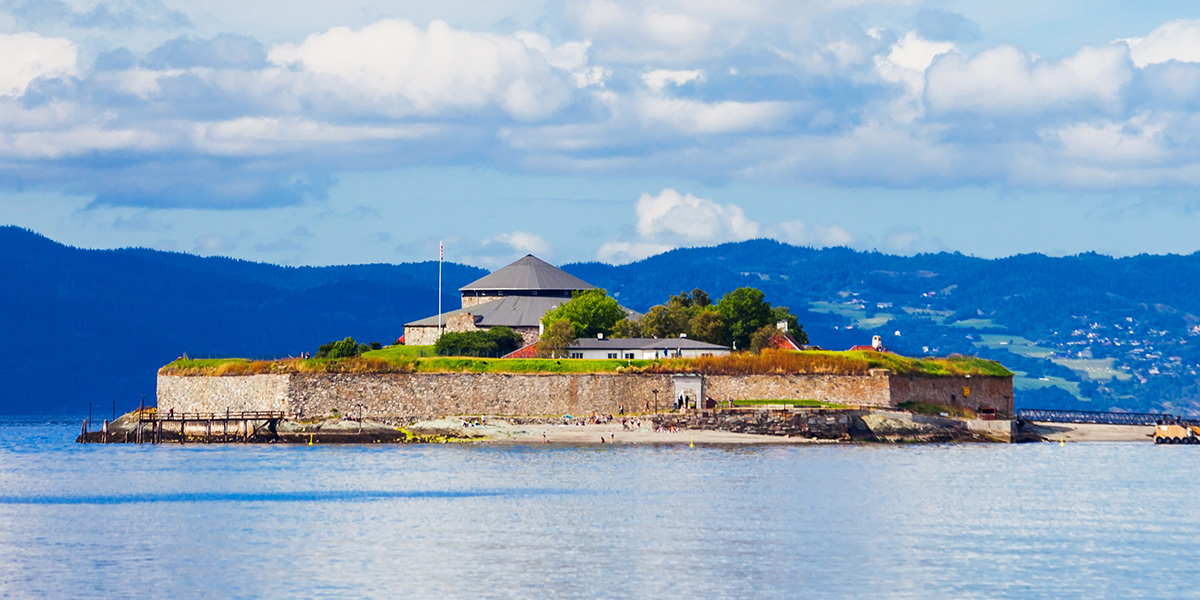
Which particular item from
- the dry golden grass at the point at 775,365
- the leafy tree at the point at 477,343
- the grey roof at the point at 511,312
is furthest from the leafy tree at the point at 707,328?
the grey roof at the point at 511,312

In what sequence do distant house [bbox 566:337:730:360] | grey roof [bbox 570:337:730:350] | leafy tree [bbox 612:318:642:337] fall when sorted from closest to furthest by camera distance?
distant house [bbox 566:337:730:360] → grey roof [bbox 570:337:730:350] → leafy tree [bbox 612:318:642:337]

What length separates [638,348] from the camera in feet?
252

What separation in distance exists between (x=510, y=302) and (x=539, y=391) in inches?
832

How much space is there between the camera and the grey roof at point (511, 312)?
87125 mm

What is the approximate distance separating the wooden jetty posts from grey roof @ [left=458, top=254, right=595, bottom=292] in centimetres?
2548

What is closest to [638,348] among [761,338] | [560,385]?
[761,338]

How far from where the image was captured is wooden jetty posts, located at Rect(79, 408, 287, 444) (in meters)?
71.9

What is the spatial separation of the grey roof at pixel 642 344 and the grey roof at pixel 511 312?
29.0 ft

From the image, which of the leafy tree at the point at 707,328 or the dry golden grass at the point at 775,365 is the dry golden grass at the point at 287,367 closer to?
the dry golden grass at the point at 775,365

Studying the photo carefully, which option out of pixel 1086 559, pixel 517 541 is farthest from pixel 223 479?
pixel 1086 559

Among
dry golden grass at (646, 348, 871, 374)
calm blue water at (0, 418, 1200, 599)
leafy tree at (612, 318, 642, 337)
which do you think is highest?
leafy tree at (612, 318, 642, 337)

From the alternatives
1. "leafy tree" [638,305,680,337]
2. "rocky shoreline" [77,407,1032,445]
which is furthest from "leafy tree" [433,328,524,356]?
"rocky shoreline" [77,407,1032,445]

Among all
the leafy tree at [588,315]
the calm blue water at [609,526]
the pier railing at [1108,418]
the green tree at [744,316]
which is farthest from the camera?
the pier railing at [1108,418]

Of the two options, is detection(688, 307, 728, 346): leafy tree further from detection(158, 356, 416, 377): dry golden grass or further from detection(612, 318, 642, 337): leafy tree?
detection(158, 356, 416, 377): dry golden grass
